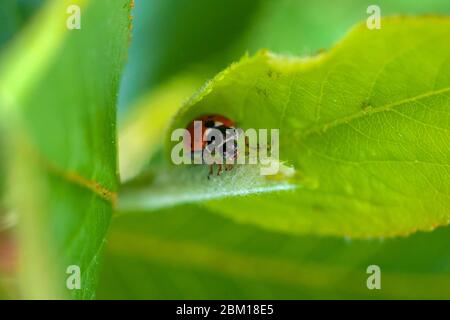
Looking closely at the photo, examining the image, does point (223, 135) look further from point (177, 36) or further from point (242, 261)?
point (177, 36)

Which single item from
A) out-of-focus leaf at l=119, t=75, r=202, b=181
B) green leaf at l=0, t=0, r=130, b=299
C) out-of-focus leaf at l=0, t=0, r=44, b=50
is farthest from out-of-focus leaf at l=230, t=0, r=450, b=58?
green leaf at l=0, t=0, r=130, b=299

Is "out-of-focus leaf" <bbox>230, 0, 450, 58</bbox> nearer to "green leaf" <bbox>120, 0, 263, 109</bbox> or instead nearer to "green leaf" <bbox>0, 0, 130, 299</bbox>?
"green leaf" <bbox>120, 0, 263, 109</bbox>

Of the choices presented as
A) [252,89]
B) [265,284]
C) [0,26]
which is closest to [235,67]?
[252,89]

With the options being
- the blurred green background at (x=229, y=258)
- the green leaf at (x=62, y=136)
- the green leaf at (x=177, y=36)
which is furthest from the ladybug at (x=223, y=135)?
the green leaf at (x=177, y=36)

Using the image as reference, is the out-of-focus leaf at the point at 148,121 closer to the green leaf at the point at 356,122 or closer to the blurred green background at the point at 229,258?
the blurred green background at the point at 229,258

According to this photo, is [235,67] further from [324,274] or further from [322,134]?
[324,274]

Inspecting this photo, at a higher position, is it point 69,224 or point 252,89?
point 252,89
